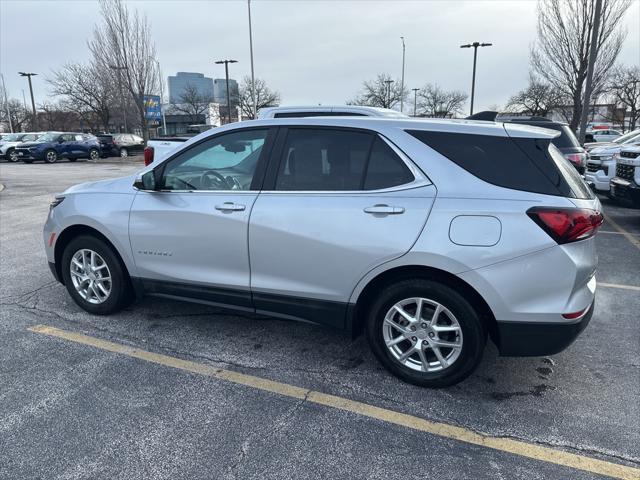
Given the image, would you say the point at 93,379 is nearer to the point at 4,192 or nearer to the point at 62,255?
the point at 62,255

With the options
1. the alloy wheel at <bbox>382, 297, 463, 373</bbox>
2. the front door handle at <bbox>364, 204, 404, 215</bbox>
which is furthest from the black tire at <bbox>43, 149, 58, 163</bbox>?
the alloy wheel at <bbox>382, 297, 463, 373</bbox>

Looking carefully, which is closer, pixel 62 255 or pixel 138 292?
pixel 138 292

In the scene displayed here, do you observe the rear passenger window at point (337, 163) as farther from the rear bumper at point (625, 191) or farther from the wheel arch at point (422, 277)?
the rear bumper at point (625, 191)

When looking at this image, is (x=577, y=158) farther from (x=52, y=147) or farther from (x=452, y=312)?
(x=52, y=147)

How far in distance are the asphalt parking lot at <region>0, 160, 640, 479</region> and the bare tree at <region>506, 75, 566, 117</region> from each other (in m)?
34.9

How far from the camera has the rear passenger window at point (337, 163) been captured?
304cm

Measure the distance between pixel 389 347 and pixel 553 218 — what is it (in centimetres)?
128

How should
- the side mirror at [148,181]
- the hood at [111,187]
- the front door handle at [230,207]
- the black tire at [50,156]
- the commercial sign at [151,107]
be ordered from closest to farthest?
the front door handle at [230,207], the side mirror at [148,181], the hood at [111,187], the black tire at [50,156], the commercial sign at [151,107]

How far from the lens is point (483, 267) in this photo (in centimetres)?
273

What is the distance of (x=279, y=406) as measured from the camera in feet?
9.53

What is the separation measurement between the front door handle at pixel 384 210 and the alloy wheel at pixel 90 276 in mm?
2450

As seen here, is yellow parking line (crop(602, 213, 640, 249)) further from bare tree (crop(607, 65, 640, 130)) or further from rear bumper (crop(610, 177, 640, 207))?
bare tree (crop(607, 65, 640, 130))

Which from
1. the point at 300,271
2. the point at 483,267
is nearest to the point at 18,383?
the point at 300,271

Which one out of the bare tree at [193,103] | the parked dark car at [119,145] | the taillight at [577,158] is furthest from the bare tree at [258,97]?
the taillight at [577,158]
